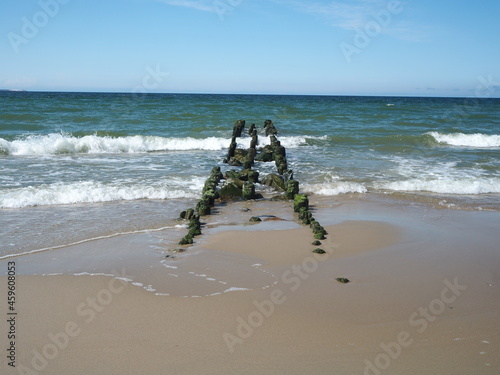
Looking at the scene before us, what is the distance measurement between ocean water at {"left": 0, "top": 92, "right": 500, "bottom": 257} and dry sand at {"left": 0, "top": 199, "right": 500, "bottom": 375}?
5.93 ft

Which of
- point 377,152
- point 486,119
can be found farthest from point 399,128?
point 486,119

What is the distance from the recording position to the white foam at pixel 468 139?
74.4 ft

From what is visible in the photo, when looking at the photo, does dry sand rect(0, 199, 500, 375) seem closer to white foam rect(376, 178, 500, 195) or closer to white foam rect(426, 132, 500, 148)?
white foam rect(376, 178, 500, 195)

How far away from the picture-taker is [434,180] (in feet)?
40.0

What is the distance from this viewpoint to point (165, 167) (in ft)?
46.0

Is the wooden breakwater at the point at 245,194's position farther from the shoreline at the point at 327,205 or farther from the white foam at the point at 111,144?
the white foam at the point at 111,144

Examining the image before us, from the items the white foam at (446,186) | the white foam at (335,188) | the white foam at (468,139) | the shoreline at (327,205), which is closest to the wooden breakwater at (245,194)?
the shoreline at (327,205)

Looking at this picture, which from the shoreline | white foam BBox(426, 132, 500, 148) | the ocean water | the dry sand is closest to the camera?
the dry sand

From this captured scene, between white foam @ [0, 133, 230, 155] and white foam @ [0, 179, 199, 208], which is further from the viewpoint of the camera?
white foam @ [0, 133, 230, 155]

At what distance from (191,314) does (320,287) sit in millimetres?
1645

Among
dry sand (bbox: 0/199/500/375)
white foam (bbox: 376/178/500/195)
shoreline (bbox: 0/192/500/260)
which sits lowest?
shoreline (bbox: 0/192/500/260)

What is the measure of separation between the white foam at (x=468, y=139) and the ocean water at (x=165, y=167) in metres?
0.06

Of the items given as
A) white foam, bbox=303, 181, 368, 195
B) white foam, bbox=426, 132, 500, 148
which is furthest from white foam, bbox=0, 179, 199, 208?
white foam, bbox=426, 132, 500, 148

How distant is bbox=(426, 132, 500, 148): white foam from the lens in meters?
22.7
